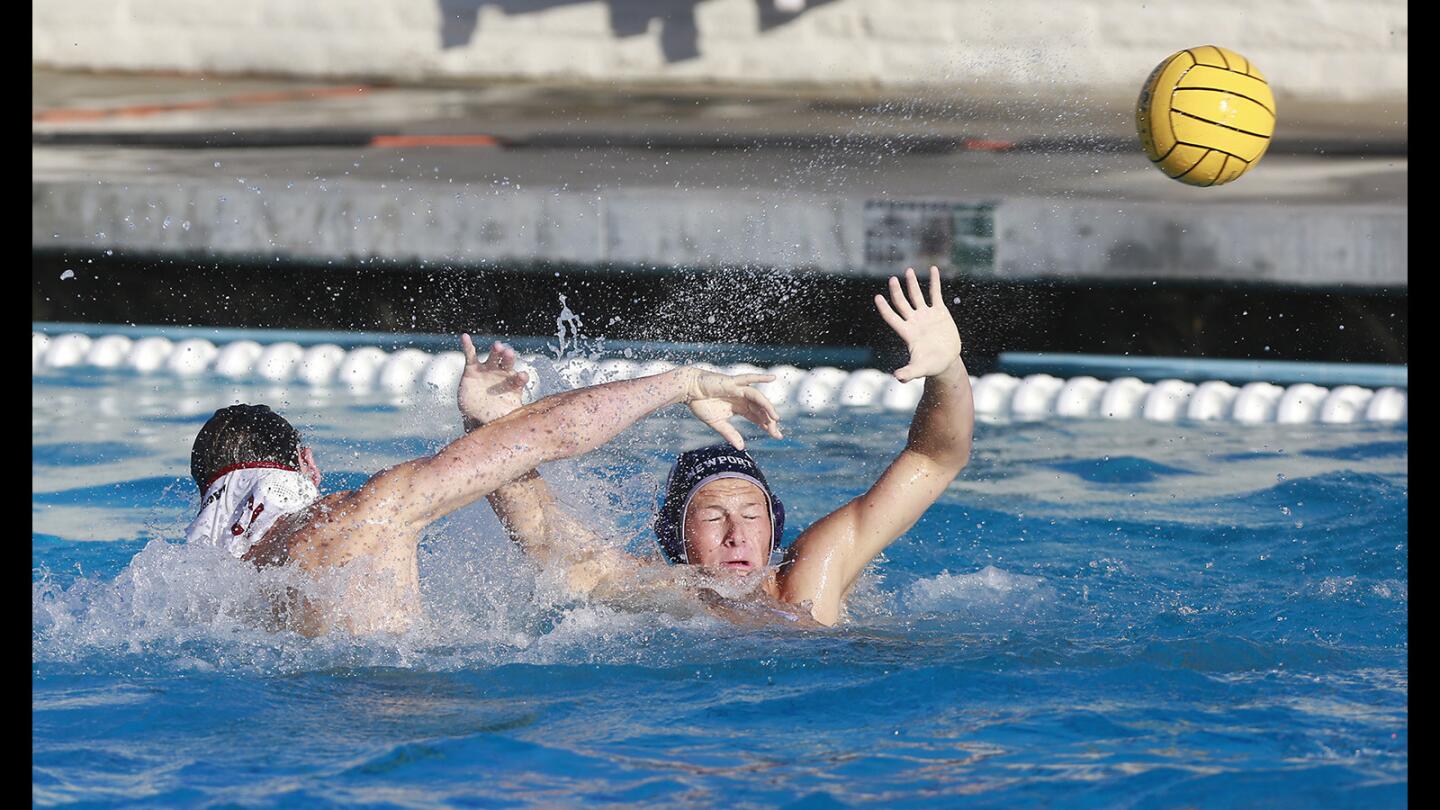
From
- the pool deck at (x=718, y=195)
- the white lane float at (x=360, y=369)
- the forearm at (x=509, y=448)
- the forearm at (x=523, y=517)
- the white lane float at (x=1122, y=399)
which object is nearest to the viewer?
the forearm at (x=509, y=448)

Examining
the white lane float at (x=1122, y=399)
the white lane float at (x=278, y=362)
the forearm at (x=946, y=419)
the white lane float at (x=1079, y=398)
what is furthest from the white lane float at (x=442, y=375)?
the forearm at (x=946, y=419)

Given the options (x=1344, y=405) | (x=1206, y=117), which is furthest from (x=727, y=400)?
(x=1344, y=405)

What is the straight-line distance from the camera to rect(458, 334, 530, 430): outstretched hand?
3100mm

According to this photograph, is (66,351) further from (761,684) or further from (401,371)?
(761,684)

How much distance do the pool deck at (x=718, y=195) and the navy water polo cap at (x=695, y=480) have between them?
265 cm

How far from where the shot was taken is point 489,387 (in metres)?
3.12

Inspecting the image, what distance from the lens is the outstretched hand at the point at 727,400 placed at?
2867 millimetres

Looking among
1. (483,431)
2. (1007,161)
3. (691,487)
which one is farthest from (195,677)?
(1007,161)

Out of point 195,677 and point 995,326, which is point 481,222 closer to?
point 995,326

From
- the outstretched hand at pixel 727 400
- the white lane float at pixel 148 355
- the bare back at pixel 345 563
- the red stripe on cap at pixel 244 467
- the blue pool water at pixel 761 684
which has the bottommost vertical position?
the blue pool water at pixel 761 684

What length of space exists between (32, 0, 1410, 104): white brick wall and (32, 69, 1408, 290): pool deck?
78cm

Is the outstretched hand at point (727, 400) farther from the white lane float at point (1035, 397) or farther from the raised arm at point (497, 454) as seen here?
the white lane float at point (1035, 397)

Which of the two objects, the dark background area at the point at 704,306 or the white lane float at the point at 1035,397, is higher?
the dark background area at the point at 704,306

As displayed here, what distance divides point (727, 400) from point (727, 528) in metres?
0.29
